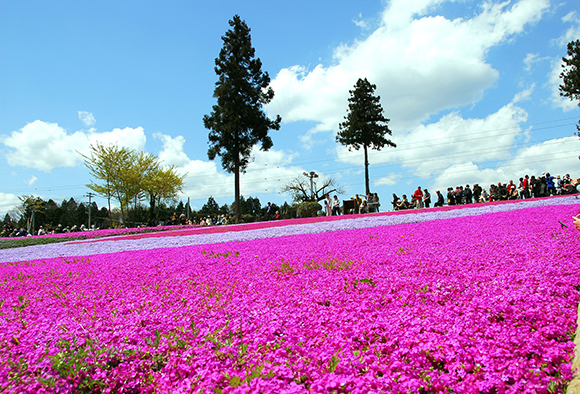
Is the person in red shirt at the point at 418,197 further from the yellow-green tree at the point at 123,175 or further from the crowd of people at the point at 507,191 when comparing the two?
the yellow-green tree at the point at 123,175

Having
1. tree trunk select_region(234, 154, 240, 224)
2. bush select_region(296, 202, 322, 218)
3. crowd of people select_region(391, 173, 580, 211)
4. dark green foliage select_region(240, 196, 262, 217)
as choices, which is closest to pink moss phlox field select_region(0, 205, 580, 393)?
crowd of people select_region(391, 173, 580, 211)

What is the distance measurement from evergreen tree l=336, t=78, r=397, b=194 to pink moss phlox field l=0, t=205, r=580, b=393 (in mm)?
34282

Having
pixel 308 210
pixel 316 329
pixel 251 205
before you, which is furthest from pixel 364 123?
pixel 251 205

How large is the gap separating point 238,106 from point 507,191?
74.2 feet

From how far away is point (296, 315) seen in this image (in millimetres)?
3322

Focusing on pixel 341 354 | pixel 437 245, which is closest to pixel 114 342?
pixel 341 354

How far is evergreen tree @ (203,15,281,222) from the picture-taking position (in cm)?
3228

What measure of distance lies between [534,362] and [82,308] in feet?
14.2

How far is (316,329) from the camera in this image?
2.99m

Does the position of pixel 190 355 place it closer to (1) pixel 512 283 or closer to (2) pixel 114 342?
(2) pixel 114 342

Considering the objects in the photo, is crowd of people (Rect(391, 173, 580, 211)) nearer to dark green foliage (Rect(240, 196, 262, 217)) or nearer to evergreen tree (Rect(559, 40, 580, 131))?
evergreen tree (Rect(559, 40, 580, 131))

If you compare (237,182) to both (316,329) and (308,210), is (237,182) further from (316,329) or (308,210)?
(316,329)

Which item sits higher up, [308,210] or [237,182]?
[237,182]

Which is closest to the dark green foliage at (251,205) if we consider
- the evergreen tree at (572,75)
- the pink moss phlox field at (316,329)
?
the evergreen tree at (572,75)
